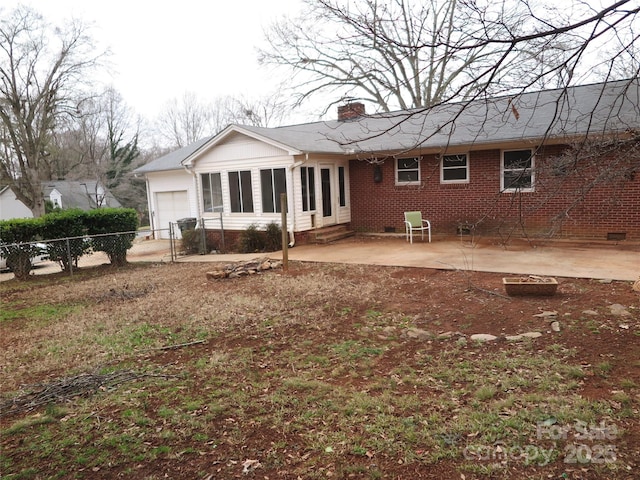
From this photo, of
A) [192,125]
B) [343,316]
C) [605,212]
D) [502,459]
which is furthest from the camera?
[192,125]

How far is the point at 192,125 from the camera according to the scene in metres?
43.4

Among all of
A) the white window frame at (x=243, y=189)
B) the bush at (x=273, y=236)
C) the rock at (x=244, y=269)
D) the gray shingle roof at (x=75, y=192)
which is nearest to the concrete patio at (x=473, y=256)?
the bush at (x=273, y=236)

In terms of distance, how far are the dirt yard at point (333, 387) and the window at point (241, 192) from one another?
22.1ft

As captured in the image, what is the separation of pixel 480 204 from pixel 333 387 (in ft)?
32.7

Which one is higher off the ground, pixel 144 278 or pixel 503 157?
pixel 503 157

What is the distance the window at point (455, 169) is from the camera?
12.6 metres

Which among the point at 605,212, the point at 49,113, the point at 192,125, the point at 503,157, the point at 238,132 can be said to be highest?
the point at 192,125

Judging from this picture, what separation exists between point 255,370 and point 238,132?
10.1 meters

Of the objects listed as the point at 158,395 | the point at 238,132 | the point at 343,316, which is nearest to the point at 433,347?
the point at 343,316

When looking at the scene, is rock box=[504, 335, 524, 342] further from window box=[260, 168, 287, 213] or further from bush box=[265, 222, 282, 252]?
window box=[260, 168, 287, 213]

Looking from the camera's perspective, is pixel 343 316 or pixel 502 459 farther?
pixel 343 316

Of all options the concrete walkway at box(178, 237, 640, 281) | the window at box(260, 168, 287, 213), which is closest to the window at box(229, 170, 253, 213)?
the window at box(260, 168, 287, 213)

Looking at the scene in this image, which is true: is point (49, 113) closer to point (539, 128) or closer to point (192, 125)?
point (192, 125)

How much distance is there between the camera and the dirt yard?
9.31 ft
